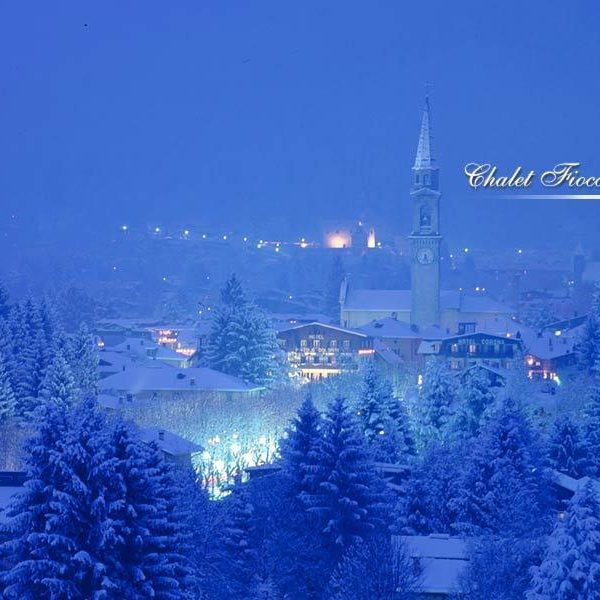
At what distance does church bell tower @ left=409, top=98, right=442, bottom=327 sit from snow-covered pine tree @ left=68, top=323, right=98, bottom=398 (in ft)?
115

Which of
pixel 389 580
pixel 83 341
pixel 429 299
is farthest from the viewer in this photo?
pixel 429 299

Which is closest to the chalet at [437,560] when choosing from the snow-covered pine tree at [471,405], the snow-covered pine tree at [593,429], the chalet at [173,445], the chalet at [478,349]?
the snow-covered pine tree at [593,429]

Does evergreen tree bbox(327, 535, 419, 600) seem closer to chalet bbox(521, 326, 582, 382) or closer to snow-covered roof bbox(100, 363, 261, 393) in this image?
snow-covered roof bbox(100, 363, 261, 393)

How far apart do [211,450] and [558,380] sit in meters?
26.3

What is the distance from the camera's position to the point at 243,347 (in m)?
71.5

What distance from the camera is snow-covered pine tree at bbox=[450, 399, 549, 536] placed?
36.2 m

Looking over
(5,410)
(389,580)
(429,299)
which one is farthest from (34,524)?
(429,299)

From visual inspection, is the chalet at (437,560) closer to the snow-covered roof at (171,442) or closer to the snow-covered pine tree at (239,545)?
the snow-covered pine tree at (239,545)

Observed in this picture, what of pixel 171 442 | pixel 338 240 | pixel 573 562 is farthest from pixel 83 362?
pixel 338 240

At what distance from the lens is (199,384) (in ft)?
207

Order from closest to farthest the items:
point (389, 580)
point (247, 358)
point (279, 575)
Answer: point (389, 580), point (279, 575), point (247, 358)

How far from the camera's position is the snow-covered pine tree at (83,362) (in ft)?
197

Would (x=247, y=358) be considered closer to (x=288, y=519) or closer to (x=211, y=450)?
(x=211, y=450)

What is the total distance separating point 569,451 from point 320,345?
40765 millimetres
